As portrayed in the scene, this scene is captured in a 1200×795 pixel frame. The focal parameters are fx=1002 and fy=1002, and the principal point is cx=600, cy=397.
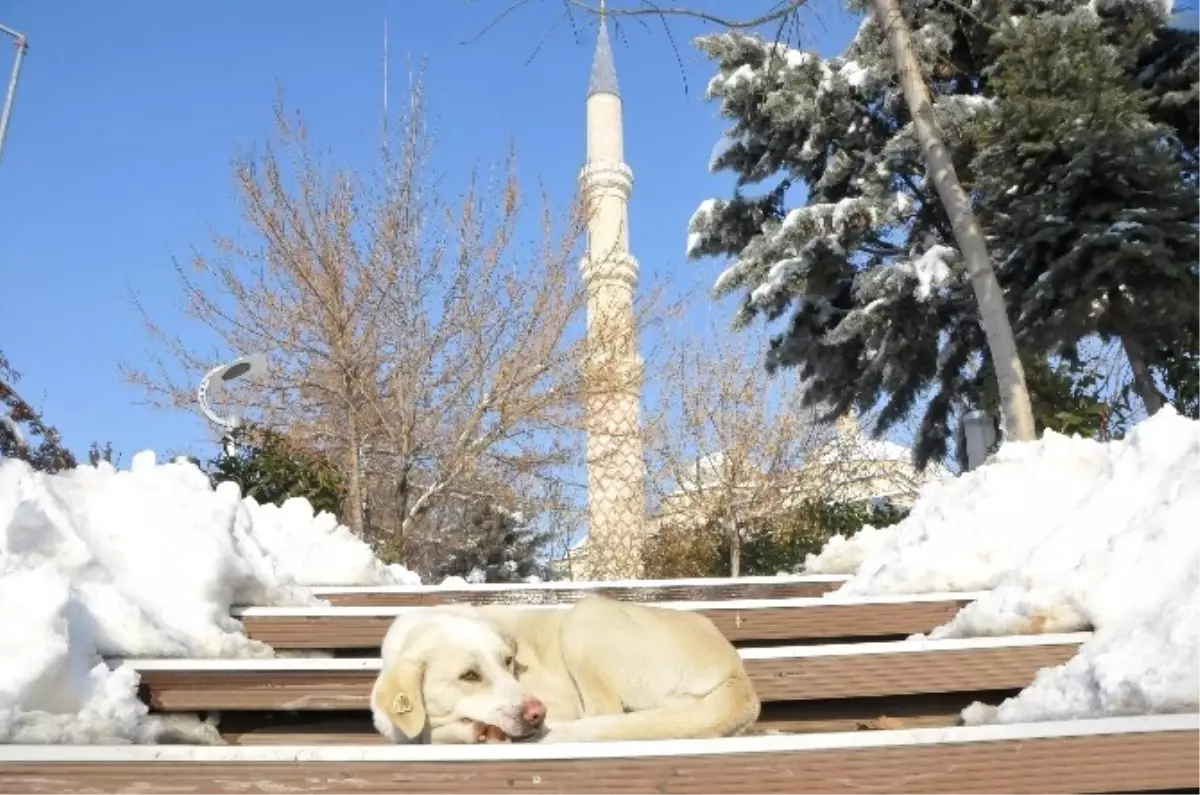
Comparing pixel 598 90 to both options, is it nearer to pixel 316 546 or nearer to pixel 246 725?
pixel 316 546

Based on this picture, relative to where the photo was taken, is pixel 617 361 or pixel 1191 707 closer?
pixel 1191 707

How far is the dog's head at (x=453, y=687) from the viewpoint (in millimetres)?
2555

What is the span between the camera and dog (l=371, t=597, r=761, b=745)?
2545 mm

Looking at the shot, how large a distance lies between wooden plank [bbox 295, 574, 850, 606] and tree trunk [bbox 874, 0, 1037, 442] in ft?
8.99

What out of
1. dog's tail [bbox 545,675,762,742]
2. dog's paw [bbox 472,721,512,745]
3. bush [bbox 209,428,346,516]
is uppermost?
bush [bbox 209,428,346,516]

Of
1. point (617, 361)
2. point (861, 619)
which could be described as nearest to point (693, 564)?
point (617, 361)

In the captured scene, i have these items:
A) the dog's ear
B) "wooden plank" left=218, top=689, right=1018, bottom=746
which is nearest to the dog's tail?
the dog's ear

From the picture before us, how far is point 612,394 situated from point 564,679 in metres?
11.5

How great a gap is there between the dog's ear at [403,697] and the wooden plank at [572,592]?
227 cm

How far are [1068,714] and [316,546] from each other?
4.65m

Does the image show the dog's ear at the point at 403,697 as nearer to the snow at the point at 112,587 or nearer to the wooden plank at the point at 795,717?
the wooden plank at the point at 795,717

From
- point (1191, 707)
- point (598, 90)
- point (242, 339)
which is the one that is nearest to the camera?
point (1191, 707)

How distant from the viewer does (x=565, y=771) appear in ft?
6.19

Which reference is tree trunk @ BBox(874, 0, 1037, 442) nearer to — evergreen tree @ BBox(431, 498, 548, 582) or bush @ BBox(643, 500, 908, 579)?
bush @ BBox(643, 500, 908, 579)
